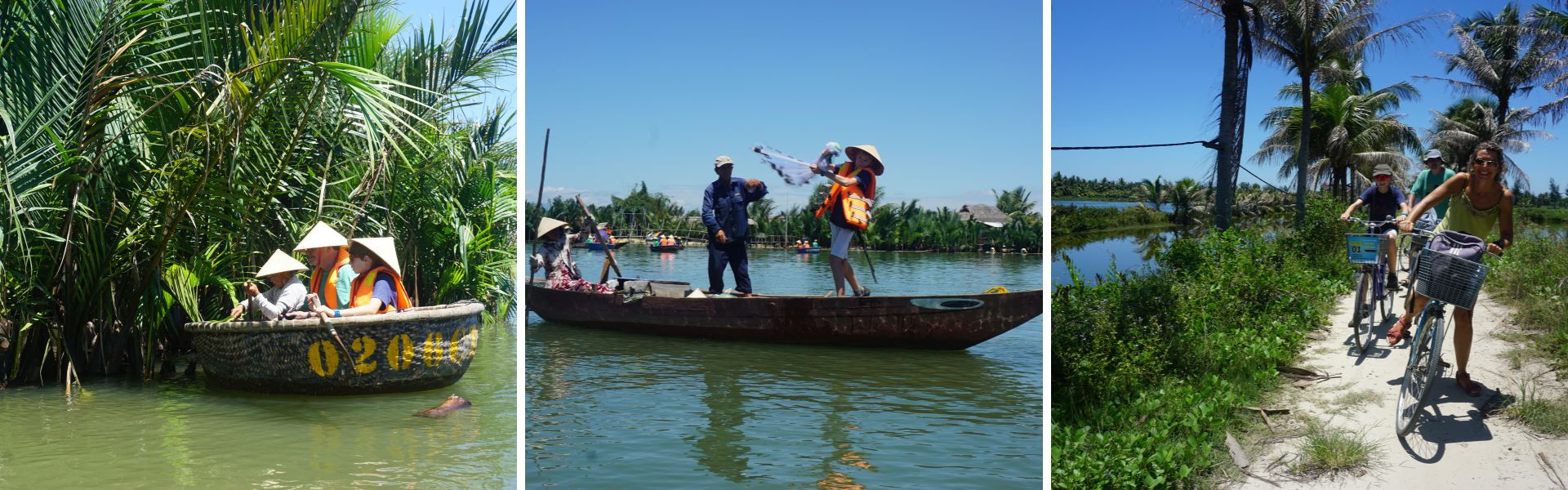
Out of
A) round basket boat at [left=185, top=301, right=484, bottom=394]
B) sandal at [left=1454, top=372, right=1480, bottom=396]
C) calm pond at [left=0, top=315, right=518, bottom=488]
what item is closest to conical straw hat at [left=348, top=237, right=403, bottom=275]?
round basket boat at [left=185, top=301, right=484, bottom=394]

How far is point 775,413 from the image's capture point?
200 inches

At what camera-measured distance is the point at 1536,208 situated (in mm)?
3449

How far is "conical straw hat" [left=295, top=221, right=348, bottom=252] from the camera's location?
17.9 ft

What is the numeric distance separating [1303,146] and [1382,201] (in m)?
0.44

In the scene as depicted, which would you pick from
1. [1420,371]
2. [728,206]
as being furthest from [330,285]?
[1420,371]

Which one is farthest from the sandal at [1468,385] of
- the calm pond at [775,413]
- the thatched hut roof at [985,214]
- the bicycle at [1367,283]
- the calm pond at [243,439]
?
the thatched hut roof at [985,214]

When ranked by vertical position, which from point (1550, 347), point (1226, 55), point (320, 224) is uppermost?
point (1226, 55)

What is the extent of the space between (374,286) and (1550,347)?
16.9 feet

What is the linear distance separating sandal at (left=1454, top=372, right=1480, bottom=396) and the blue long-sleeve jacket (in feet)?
13.0

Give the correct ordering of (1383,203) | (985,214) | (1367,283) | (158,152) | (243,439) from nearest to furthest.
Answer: (1383,203) < (1367,283) < (243,439) < (158,152) < (985,214)

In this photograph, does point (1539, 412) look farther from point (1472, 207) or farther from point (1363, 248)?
point (1363, 248)

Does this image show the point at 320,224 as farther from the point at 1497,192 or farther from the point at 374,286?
the point at 1497,192

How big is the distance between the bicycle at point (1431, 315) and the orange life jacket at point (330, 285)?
194 inches

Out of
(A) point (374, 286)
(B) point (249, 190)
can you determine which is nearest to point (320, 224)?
(A) point (374, 286)
